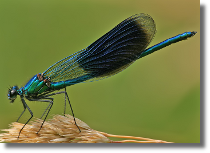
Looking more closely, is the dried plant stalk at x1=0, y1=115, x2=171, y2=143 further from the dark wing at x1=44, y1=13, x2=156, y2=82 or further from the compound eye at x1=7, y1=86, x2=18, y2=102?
the dark wing at x1=44, y1=13, x2=156, y2=82

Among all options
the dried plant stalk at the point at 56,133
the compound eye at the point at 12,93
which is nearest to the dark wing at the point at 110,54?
the compound eye at the point at 12,93

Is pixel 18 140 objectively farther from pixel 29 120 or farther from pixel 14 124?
pixel 29 120

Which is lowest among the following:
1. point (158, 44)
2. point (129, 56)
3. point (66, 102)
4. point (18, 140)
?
point (18, 140)

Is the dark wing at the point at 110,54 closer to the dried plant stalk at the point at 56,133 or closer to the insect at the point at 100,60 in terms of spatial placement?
the insect at the point at 100,60

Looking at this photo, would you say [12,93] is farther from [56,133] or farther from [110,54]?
[110,54]

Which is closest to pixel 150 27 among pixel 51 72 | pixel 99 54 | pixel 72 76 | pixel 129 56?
pixel 129 56

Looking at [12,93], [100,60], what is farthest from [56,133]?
[100,60]
